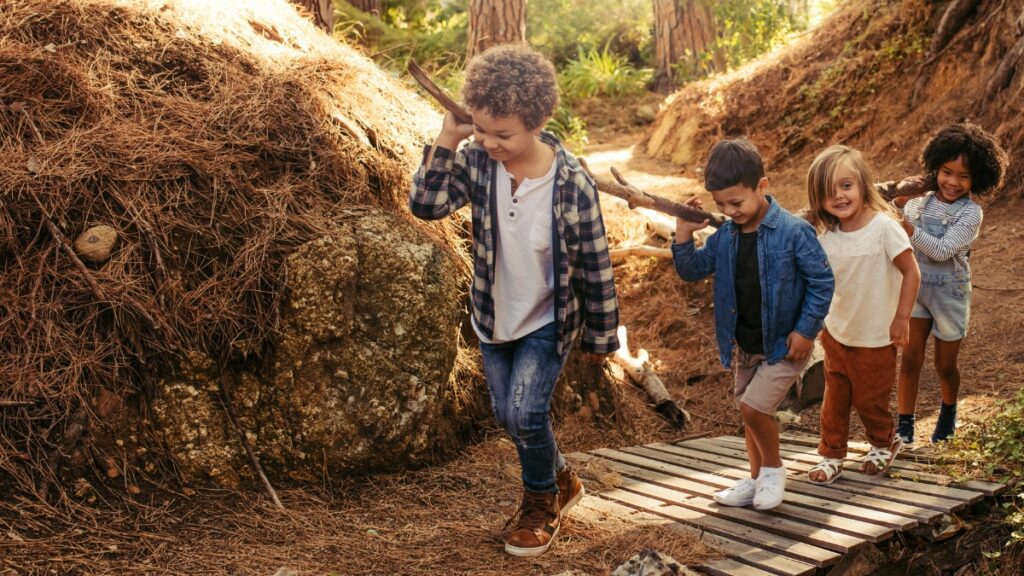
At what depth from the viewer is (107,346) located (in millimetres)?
4012

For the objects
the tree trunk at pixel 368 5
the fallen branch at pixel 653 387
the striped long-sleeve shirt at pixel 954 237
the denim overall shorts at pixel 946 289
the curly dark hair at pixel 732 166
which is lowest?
the fallen branch at pixel 653 387

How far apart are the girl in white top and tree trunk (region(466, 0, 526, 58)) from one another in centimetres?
530

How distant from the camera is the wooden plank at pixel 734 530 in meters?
3.69

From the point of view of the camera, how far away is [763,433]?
4.11 meters

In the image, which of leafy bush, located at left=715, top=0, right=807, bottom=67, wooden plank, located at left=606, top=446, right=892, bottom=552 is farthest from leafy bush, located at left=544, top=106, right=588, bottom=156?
wooden plank, located at left=606, top=446, right=892, bottom=552

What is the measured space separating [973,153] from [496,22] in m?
5.42

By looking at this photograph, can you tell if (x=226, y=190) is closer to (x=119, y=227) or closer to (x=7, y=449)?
(x=119, y=227)

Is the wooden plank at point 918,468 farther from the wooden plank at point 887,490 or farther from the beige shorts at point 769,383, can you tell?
the beige shorts at point 769,383

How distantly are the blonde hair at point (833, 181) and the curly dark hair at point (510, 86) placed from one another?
5.72 feet

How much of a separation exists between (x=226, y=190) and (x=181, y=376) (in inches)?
40.3

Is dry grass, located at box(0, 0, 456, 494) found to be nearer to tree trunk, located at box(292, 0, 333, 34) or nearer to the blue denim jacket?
tree trunk, located at box(292, 0, 333, 34)

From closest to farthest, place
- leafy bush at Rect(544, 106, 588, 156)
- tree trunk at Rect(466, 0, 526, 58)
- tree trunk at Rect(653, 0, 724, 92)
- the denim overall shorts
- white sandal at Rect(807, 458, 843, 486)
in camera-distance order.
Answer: white sandal at Rect(807, 458, 843, 486)
the denim overall shorts
tree trunk at Rect(466, 0, 526, 58)
leafy bush at Rect(544, 106, 588, 156)
tree trunk at Rect(653, 0, 724, 92)

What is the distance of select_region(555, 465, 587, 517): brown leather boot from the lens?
3.90 meters

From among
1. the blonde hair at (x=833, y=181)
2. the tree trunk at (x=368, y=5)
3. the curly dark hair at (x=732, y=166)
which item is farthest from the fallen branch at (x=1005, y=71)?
the tree trunk at (x=368, y=5)
